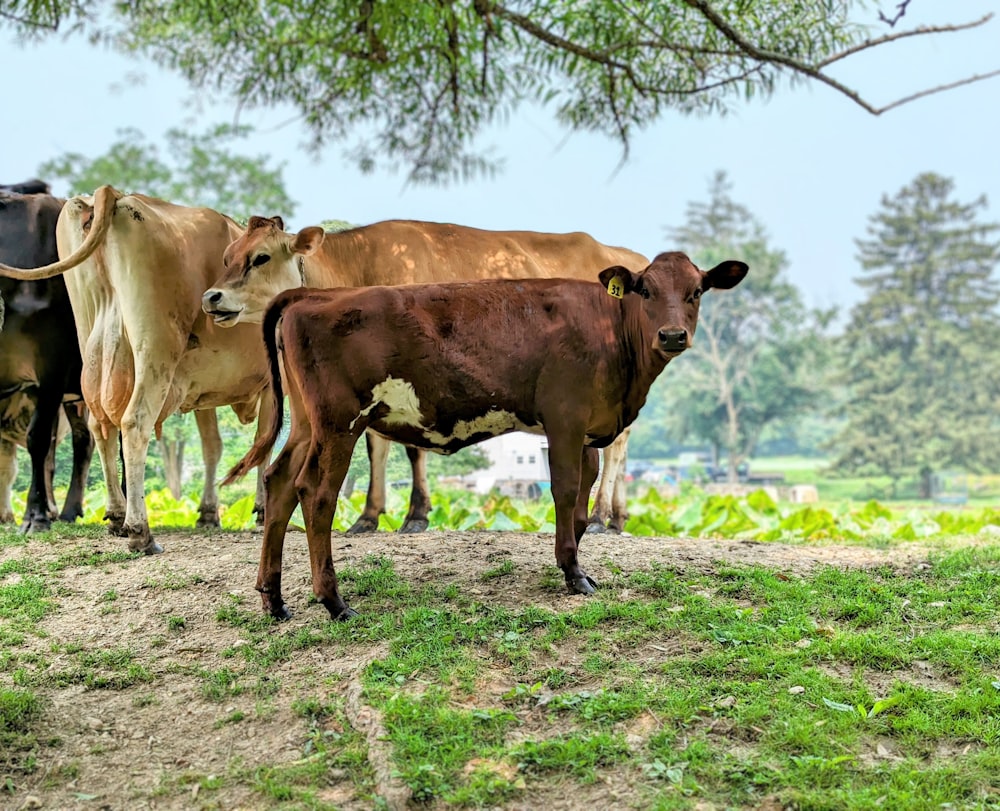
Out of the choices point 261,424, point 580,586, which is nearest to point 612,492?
point 261,424

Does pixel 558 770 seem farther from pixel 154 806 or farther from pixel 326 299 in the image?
pixel 326 299

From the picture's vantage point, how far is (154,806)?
323 centimetres

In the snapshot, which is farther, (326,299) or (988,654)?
(326,299)

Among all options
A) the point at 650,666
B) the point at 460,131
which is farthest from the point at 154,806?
the point at 460,131

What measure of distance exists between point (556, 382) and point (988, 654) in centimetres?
208

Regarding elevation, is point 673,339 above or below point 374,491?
above

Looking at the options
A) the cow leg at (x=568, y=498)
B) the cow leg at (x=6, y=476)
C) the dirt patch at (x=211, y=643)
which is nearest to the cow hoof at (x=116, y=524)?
the dirt patch at (x=211, y=643)

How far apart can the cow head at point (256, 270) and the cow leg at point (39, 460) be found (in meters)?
1.92

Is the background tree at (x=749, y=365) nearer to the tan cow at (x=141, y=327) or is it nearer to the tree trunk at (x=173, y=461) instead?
the tree trunk at (x=173, y=461)

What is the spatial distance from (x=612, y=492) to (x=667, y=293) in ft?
10.2

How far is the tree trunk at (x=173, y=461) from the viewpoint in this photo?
1144 centimetres

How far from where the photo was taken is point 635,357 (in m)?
4.77

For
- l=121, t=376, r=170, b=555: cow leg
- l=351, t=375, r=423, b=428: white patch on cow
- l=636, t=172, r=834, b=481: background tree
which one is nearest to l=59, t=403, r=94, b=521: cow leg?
l=121, t=376, r=170, b=555: cow leg

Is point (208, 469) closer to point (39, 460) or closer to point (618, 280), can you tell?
point (39, 460)
